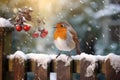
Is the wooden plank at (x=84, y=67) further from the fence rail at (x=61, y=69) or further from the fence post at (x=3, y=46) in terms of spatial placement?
the fence post at (x=3, y=46)

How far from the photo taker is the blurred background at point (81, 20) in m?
1.76

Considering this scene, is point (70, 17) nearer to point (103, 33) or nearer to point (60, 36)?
point (103, 33)

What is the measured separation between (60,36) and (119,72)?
1.16ft

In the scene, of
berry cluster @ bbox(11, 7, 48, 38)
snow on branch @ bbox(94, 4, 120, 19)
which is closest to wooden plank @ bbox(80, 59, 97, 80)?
berry cluster @ bbox(11, 7, 48, 38)

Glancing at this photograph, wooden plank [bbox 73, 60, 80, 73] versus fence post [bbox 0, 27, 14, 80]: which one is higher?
fence post [bbox 0, 27, 14, 80]

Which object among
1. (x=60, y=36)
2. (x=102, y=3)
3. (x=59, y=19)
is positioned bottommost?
(x=60, y=36)

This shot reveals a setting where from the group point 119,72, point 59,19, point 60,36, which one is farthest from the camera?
point 59,19

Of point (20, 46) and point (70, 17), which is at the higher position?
point (70, 17)

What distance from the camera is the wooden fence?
1155mm

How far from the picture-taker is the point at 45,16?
5.76ft

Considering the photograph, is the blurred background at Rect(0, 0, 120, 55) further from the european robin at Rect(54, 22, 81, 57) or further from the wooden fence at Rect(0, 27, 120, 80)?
the wooden fence at Rect(0, 27, 120, 80)

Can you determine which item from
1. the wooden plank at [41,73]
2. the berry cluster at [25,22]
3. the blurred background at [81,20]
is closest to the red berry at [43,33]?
the berry cluster at [25,22]

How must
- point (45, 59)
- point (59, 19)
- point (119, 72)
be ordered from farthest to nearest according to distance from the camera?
1. point (59, 19)
2. point (45, 59)
3. point (119, 72)

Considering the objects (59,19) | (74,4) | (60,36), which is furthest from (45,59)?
(74,4)
